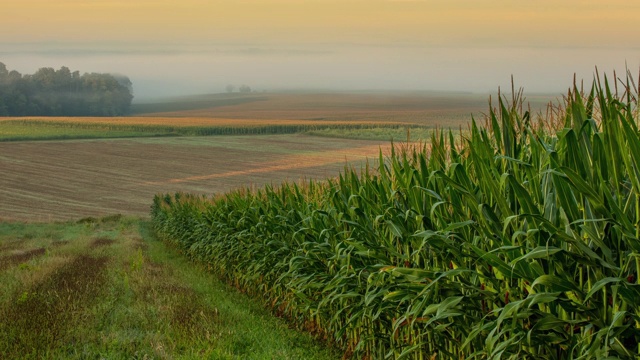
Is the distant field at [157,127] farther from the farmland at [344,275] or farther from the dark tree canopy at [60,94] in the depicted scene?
the farmland at [344,275]

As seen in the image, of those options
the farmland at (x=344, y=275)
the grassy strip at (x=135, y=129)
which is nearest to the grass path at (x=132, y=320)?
the farmland at (x=344, y=275)

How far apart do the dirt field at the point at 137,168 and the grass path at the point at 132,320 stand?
32.3 m

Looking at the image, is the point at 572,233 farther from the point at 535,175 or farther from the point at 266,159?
the point at 266,159

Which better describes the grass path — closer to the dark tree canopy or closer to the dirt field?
the dirt field

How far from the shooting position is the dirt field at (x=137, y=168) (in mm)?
54844

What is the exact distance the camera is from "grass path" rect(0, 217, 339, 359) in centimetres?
779

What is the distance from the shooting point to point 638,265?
3740 mm

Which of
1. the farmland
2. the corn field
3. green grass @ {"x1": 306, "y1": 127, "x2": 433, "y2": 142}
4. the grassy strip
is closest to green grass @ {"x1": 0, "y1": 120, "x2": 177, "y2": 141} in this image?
the grassy strip

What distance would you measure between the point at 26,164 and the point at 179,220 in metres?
48.1

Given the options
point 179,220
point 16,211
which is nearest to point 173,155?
point 16,211

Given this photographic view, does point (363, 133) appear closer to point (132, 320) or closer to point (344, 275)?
point (132, 320)

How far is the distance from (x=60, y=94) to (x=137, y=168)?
82524mm

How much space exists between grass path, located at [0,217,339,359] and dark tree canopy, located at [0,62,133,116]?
122 m

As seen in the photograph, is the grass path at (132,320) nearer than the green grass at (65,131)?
Yes
